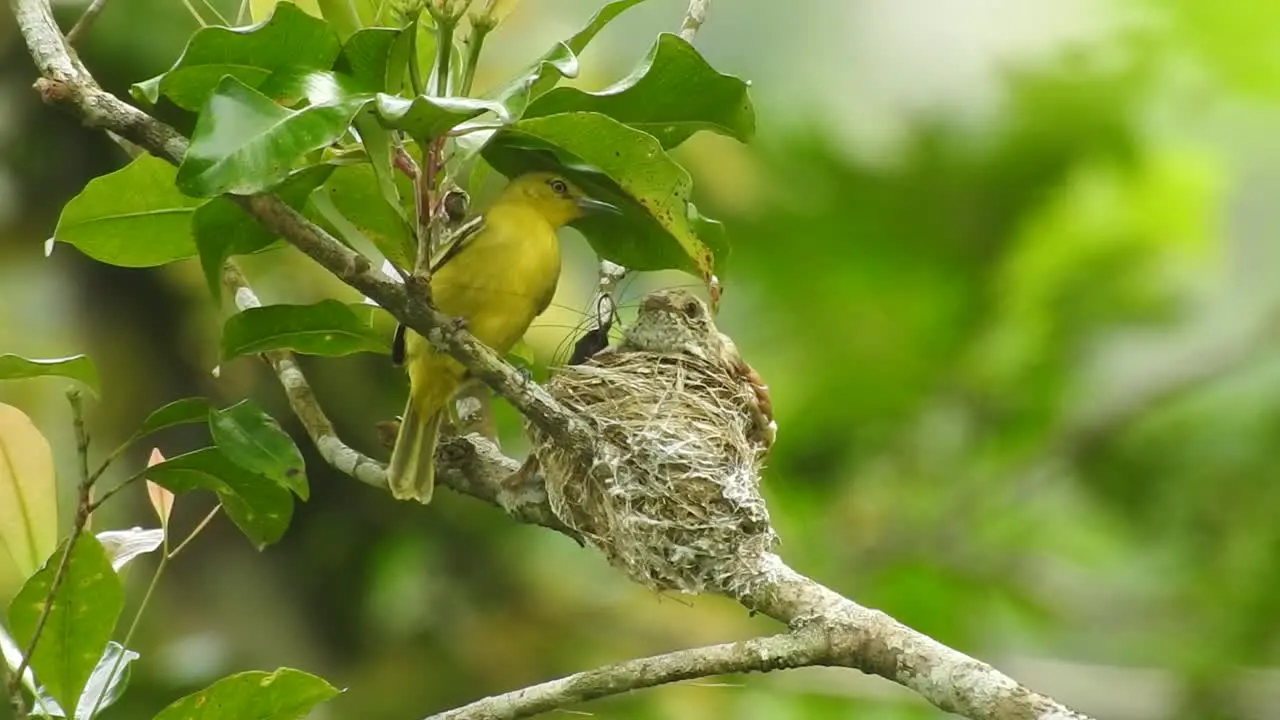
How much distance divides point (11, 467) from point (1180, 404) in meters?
5.16

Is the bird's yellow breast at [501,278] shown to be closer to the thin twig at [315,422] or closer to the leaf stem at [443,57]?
the thin twig at [315,422]

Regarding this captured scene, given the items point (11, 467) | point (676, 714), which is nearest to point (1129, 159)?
point (676, 714)

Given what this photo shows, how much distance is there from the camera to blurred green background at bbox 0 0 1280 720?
548 cm

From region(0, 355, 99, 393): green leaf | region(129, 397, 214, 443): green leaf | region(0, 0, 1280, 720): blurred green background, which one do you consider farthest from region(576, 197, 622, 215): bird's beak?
region(0, 0, 1280, 720): blurred green background

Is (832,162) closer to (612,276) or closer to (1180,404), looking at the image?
(1180,404)

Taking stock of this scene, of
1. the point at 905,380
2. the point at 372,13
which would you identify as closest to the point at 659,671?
the point at 372,13

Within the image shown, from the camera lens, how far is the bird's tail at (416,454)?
2.89 metres

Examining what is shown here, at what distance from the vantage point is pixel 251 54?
2129 millimetres

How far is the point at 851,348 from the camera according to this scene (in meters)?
6.57

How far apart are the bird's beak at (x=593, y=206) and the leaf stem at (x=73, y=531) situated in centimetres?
94

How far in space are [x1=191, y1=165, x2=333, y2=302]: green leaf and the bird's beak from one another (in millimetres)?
666

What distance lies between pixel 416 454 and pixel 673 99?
0.98 metres

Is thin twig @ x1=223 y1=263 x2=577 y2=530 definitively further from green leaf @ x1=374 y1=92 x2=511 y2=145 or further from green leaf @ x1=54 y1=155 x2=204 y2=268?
green leaf @ x1=374 y1=92 x2=511 y2=145

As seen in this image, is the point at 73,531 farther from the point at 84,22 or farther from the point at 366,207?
the point at 84,22
